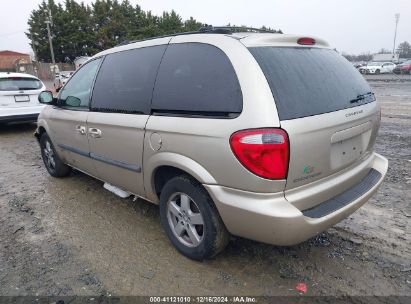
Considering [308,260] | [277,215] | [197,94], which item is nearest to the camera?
[277,215]

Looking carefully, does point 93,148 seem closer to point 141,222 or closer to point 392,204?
point 141,222

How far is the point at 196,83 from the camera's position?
105 inches

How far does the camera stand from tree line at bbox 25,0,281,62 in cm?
4506

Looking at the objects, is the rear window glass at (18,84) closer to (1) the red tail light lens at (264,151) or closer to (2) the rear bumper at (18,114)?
(2) the rear bumper at (18,114)

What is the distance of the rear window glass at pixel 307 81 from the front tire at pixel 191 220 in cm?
91

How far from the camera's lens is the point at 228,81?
96.0 inches

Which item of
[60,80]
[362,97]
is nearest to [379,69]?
[60,80]

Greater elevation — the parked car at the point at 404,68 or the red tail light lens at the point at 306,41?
the red tail light lens at the point at 306,41

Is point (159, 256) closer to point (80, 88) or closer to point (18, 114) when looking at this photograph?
point (80, 88)

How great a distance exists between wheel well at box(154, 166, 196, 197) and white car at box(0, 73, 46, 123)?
6936 mm

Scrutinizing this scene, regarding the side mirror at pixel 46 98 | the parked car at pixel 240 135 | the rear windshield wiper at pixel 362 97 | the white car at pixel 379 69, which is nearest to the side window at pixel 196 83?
the parked car at pixel 240 135

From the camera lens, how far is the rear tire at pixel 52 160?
196 inches

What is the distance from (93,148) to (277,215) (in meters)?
2.33

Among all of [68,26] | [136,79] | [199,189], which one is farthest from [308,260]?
[68,26]
